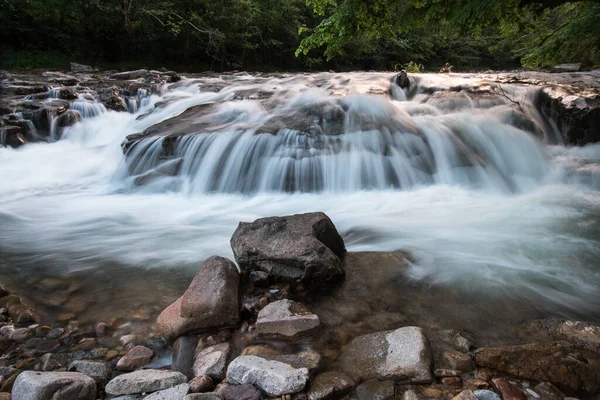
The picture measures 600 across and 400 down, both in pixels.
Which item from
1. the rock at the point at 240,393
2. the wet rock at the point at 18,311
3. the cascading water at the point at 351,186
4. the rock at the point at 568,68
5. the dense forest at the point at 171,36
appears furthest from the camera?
the dense forest at the point at 171,36

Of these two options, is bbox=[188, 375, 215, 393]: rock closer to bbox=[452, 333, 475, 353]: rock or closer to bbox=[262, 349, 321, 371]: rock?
bbox=[262, 349, 321, 371]: rock

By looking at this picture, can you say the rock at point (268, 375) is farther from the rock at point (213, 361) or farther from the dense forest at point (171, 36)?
the dense forest at point (171, 36)

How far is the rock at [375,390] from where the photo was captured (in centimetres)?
205

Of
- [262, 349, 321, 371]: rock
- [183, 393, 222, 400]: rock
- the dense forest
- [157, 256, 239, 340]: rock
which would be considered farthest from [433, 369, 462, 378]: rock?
the dense forest

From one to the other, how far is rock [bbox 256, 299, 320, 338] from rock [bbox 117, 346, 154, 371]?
0.75m

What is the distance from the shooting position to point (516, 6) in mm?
4426

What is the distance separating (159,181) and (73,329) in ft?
14.5

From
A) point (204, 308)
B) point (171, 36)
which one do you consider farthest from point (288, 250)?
point (171, 36)

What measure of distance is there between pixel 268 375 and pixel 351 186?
186 inches

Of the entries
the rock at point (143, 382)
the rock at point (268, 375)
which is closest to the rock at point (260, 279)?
the rock at point (268, 375)

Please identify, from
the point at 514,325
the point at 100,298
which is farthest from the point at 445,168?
the point at 100,298

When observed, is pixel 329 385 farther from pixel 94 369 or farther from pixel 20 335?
pixel 20 335

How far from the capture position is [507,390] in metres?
2.05

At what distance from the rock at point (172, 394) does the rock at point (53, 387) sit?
35 centimetres
